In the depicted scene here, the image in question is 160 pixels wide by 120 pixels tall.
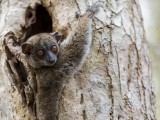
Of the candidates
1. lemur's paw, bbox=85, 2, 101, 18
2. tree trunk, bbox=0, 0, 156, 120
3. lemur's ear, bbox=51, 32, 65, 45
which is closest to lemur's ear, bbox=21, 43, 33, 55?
tree trunk, bbox=0, 0, 156, 120

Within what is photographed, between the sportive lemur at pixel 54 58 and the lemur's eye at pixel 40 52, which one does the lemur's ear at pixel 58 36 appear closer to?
the sportive lemur at pixel 54 58

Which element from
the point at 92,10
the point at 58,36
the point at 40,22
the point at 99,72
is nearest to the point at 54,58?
the point at 58,36

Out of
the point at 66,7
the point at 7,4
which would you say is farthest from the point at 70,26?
the point at 7,4

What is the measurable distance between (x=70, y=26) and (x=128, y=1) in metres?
0.62

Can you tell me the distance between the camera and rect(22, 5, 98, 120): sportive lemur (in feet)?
12.5

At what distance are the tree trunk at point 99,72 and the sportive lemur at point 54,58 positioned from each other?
2.3 inches

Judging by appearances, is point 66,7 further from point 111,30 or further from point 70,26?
point 111,30

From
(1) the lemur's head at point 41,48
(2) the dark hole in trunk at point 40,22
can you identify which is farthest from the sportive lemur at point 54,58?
(2) the dark hole in trunk at point 40,22

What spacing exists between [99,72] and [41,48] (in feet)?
1.88

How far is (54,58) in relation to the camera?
3.82 m

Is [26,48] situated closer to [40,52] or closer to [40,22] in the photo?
[40,52]

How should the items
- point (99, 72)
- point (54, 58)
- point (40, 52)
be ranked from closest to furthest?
point (54, 58) < point (99, 72) < point (40, 52)

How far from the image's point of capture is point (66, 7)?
4.20 m

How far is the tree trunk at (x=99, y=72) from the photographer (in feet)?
12.6
